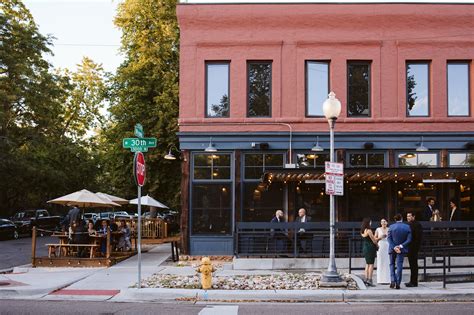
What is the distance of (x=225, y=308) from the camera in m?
11.6

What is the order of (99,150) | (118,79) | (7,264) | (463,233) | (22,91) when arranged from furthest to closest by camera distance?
(99,150) < (22,91) < (118,79) < (7,264) < (463,233)

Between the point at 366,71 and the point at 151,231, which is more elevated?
the point at 366,71

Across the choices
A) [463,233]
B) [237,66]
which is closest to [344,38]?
[237,66]

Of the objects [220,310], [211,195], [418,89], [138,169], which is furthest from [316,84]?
[220,310]

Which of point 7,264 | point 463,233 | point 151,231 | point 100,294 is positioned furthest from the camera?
point 151,231

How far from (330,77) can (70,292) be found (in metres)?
12.8

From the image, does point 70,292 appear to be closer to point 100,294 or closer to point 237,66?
point 100,294

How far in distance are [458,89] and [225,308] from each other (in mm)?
14947

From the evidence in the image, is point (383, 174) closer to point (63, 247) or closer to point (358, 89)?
point (358, 89)

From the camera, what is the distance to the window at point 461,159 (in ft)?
72.2

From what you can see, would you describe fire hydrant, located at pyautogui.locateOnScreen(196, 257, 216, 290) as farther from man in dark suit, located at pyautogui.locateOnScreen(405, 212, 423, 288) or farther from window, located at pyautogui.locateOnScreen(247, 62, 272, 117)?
window, located at pyautogui.locateOnScreen(247, 62, 272, 117)

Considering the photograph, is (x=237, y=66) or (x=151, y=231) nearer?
(x=237, y=66)

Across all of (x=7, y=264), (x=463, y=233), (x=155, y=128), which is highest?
(x=155, y=128)

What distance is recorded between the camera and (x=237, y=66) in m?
22.3
